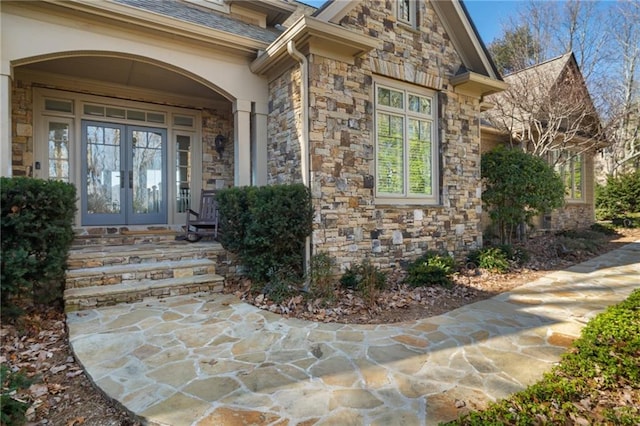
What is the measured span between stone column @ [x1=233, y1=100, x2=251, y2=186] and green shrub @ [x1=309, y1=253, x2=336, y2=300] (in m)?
1.97

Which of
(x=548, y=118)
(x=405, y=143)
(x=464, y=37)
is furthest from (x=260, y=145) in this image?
(x=548, y=118)

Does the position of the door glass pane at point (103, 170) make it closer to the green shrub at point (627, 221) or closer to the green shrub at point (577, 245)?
the green shrub at point (577, 245)

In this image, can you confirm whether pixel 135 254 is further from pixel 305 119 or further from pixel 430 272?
pixel 430 272

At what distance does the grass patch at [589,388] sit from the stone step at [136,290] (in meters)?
3.74

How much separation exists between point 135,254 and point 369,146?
382cm

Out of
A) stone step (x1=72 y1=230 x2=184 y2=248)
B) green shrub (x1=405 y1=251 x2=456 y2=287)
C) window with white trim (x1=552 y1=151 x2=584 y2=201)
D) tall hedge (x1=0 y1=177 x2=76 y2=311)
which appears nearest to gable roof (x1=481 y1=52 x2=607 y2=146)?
window with white trim (x1=552 y1=151 x2=584 y2=201)

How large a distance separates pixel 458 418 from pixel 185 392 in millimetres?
1815

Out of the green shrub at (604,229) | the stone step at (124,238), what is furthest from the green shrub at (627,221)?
the stone step at (124,238)

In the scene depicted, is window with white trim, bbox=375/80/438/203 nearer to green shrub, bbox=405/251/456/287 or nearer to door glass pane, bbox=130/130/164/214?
green shrub, bbox=405/251/456/287

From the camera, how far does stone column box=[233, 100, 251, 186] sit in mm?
6004

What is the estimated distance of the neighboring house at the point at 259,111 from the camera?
200 inches

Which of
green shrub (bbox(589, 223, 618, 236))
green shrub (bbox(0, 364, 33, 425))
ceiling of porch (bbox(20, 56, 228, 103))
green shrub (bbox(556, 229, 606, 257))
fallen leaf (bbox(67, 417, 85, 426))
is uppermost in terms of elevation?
ceiling of porch (bbox(20, 56, 228, 103))

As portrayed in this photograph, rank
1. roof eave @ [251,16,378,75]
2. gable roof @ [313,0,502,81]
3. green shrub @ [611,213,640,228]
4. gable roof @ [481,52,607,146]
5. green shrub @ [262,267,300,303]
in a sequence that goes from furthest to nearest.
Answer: green shrub @ [611,213,640,228]
gable roof @ [481,52,607,146]
gable roof @ [313,0,502,81]
roof eave @ [251,16,378,75]
green shrub @ [262,267,300,303]

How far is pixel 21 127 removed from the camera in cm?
A: 589
